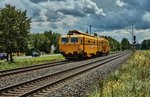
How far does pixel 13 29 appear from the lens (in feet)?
130

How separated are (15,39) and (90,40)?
36.3ft

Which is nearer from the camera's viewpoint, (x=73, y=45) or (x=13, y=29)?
(x=13, y=29)

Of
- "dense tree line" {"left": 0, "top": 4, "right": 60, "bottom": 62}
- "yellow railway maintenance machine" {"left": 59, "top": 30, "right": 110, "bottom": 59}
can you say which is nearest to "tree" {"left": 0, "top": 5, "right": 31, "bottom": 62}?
"dense tree line" {"left": 0, "top": 4, "right": 60, "bottom": 62}

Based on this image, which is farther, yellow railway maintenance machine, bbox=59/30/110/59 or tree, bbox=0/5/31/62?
yellow railway maintenance machine, bbox=59/30/110/59

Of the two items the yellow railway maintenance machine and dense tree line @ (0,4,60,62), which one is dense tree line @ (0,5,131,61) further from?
the yellow railway maintenance machine

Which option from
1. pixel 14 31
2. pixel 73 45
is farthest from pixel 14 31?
pixel 73 45

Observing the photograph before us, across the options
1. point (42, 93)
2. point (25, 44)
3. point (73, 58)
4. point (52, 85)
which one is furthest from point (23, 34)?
point (42, 93)

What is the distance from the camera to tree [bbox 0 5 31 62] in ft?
130

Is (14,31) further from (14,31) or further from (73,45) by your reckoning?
(73,45)

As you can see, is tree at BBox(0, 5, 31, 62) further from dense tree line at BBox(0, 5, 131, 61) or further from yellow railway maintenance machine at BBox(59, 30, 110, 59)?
yellow railway maintenance machine at BBox(59, 30, 110, 59)

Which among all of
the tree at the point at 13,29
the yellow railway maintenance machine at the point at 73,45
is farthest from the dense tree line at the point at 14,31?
the yellow railway maintenance machine at the point at 73,45

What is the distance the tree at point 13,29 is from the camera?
39500mm

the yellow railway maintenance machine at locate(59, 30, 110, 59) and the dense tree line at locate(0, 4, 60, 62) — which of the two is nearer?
the dense tree line at locate(0, 4, 60, 62)

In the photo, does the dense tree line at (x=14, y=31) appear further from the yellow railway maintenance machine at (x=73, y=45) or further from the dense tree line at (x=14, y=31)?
the yellow railway maintenance machine at (x=73, y=45)
